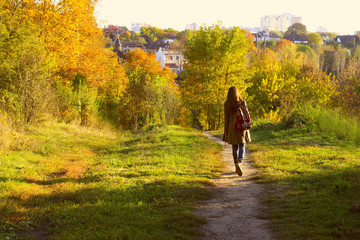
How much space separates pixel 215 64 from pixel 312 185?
21447mm

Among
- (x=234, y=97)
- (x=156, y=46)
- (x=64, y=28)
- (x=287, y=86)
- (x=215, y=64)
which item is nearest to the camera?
(x=234, y=97)

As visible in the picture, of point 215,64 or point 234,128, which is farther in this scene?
point 215,64

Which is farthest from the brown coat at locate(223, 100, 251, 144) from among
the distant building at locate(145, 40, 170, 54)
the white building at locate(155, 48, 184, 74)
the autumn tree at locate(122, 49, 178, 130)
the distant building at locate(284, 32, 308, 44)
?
the distant building at locate(284, 32, 308, 44)

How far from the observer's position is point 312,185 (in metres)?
6.72

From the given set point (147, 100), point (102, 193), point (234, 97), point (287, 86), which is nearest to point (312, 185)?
point (234, 97)

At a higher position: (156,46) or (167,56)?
(156,46)

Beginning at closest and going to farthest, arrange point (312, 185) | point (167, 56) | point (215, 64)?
point (312, 185) → point (215, 64) → point (167, 56)

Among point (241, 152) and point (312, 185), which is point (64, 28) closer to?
point (241, 152)

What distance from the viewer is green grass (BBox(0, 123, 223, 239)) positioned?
485 centimetres

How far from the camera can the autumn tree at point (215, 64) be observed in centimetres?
2706

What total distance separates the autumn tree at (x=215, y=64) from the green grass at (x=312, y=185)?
49.6ft

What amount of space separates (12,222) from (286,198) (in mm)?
4760

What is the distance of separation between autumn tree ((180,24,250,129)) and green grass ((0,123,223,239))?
15314 mm

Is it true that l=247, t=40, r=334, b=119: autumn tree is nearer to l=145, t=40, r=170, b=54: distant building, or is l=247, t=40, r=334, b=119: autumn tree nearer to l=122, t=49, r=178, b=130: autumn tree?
l=122, t=49, r=178, b=130: autumn tree
